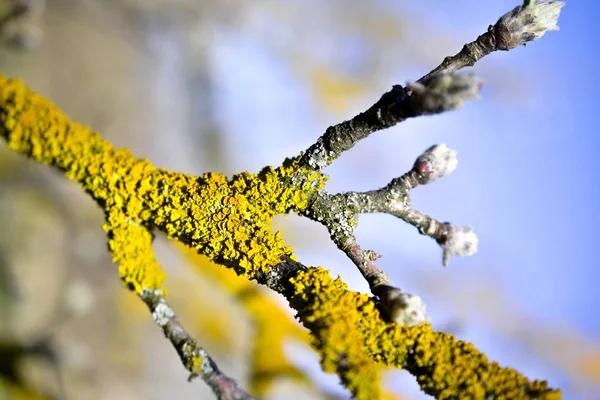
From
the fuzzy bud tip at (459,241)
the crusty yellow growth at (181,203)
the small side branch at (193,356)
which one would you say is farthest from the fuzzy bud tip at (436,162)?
the small side branch at (193,356)

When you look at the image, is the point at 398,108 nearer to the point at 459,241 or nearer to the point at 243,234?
the point at 459,241

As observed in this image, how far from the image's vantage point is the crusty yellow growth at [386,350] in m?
0.72

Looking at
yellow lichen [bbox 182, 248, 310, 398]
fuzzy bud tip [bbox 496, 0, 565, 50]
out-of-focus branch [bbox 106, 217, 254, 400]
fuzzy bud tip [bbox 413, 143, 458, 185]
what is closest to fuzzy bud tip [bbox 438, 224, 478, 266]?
fuzzy bud tip [bbox 413, 143, 458, 185]

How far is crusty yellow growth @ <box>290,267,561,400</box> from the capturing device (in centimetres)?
72

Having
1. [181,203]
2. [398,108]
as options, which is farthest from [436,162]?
[181,203]

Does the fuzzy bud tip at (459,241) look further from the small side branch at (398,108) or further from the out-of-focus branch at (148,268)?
the out-of-focus branch at (148,268)

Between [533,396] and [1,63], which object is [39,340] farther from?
[533,396]

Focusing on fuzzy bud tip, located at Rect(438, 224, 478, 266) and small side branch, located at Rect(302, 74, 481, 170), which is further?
fuzzy bud tip, located at Rect(438, 224, 478, 266)

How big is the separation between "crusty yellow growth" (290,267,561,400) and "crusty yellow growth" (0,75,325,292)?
14cm

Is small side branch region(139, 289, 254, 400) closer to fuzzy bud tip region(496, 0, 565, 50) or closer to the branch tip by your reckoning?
the branch tip

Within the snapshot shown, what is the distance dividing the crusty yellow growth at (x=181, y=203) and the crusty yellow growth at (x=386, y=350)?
5.7 inches

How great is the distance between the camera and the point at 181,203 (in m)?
0.90

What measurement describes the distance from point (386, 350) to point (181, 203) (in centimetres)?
53

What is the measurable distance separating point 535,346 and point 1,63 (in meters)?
4.16
